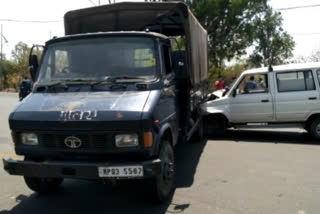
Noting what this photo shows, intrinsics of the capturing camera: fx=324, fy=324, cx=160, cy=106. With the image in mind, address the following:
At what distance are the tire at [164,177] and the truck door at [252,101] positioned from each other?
4.42 meters

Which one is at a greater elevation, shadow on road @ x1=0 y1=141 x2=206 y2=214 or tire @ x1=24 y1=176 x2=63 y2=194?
tire @ x1=24 y1=176 x2=63 y2=194

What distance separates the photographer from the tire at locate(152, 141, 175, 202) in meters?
4.17

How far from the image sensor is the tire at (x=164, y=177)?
4.17 metres

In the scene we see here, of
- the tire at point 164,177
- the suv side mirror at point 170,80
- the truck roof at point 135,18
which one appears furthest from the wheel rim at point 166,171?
the truck roof at point 135,18

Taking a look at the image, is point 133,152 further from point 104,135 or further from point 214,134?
point 214,134

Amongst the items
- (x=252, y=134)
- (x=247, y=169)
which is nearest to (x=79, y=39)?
(x=247, y=169)

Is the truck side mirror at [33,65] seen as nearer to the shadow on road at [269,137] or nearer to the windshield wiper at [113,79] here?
the windshield wiper at [113,79]

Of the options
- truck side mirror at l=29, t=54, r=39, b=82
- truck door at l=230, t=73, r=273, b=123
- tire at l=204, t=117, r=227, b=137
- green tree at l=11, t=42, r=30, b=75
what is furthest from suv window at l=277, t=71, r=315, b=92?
green tree at l=11, t=42, r=30, b=75

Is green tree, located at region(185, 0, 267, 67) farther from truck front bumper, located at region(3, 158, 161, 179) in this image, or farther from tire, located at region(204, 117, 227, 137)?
truck front bumper, located at region(3, 158, 161, 179)

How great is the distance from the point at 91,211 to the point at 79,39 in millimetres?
2447

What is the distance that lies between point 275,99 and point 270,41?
23412 mm

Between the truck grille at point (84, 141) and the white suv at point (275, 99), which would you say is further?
the white suv at point (275, 99)

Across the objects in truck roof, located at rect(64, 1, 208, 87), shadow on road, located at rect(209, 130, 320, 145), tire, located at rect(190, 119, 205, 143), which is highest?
truck roof, located at rect(64, 1, 208, 87)

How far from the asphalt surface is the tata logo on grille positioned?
94 cm
